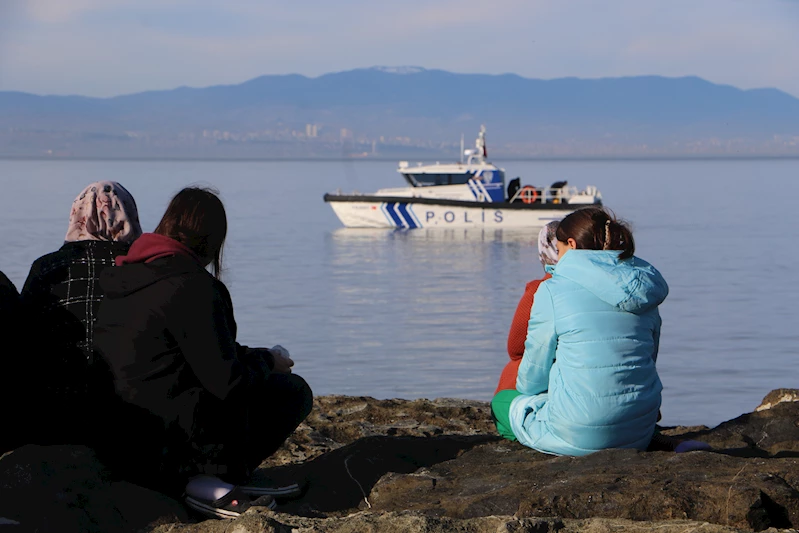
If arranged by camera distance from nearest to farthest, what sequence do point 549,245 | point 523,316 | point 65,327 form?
point 65,327 < point 523,316 < point 549,245

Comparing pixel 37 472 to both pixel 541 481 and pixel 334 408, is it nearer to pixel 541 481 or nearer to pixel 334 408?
pixel 541 481

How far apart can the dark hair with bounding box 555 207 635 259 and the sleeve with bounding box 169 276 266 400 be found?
52.1 inches

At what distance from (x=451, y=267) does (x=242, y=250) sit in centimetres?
530

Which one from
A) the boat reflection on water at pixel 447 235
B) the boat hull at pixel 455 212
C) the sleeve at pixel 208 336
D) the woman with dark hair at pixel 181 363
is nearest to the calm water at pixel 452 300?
the boat reflection on water at pixel 447 235

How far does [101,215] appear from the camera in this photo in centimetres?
381

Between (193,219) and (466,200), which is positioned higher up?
(193,219)

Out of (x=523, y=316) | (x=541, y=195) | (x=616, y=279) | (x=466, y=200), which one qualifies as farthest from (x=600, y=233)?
(x=541, y=195)

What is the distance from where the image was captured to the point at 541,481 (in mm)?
3730

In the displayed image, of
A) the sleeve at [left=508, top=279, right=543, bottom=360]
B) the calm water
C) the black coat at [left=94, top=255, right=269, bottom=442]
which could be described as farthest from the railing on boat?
the black coat at [left=94, top=255, right=269, bottom=442]

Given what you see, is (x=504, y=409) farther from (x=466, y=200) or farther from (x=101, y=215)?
(x=466, y=200)

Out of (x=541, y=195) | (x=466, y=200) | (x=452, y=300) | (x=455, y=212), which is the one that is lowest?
(x=452, y=300)

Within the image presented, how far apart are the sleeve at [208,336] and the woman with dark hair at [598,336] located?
1.19m

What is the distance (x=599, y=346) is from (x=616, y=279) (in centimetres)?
25

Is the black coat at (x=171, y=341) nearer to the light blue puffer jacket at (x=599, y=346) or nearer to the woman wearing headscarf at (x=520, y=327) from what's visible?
the light blue puffer jacket at (x=599, y=346)
